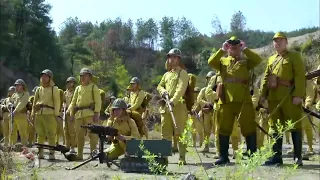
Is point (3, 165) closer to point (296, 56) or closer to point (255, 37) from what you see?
point (296, 56)

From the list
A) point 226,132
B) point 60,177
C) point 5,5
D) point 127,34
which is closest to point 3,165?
point 60,177

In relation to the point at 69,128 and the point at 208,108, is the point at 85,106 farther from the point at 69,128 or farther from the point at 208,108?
the point at 69,128

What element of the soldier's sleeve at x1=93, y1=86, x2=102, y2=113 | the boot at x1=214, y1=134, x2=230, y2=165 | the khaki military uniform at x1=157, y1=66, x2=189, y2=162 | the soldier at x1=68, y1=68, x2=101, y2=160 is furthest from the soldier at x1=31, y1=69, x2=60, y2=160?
the boot at x1=214, y1=134, x2=230, y2=165

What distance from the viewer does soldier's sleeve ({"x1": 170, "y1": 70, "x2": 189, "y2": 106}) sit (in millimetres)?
10133

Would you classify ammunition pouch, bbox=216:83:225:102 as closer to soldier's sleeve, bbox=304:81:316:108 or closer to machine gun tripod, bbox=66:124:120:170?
machine gun tripod, bbox=66:124:120:170

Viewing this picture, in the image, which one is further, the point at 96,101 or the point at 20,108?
the point at 20,108

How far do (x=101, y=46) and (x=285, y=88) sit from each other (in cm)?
6088

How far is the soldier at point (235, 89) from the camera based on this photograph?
9141 millimetres

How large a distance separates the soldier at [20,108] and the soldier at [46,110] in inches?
78.4

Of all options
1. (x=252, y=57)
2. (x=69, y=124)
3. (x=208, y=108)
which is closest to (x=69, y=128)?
(x=69, y=124)

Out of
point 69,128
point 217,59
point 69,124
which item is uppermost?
point 217,59

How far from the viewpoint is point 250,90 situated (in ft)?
32.2

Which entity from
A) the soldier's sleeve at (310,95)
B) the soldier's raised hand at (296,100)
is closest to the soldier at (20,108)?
the soldier's sleeve at (310,95)

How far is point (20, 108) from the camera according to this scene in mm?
14984
